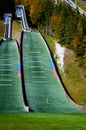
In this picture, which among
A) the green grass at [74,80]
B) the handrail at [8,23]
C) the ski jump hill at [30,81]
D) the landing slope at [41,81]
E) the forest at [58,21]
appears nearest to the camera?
the ski jump hill at [30,81]

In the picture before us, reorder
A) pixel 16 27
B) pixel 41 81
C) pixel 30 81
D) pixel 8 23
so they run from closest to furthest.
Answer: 1. pixel 30 81
2. pixel 41 81
3. pixel 8 23
4. pixel 16 27

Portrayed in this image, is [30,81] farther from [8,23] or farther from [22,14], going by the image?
[22,14]

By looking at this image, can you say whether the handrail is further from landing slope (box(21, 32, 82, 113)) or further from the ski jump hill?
landing slope (box(21, 32, 82, 113))

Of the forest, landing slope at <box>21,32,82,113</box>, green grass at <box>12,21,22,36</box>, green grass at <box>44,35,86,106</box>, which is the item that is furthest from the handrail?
green grass at <box>44,35,86,106</box>

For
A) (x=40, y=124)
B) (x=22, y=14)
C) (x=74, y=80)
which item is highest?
(x=22, y=14)

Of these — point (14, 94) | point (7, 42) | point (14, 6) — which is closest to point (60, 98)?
point (14, 94)

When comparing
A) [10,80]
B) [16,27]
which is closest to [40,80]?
[10,80]

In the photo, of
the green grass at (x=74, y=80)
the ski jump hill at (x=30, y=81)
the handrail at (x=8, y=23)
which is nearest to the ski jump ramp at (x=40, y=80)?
the ski jump hill at (x=30, y=81)

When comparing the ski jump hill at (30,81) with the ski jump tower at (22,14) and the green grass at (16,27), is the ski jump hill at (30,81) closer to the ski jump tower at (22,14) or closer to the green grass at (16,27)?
the green grass at (16,27)
